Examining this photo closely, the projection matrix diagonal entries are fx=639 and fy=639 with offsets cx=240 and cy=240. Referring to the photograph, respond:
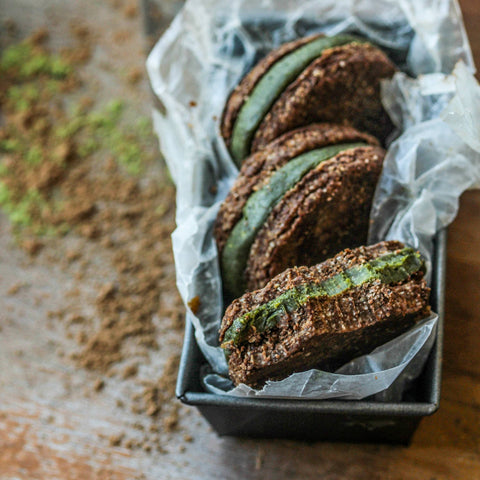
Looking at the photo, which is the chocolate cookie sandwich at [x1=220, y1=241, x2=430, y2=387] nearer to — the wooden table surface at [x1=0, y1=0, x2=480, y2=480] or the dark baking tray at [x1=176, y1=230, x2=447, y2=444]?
the dark baking tray at [x1=176, y1=230, x2=447, y2=444]

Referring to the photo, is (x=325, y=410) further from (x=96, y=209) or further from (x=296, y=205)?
(x=96, y=209)

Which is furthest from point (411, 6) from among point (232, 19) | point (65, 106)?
point (65, 106)

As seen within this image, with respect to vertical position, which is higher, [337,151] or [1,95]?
[1,95]

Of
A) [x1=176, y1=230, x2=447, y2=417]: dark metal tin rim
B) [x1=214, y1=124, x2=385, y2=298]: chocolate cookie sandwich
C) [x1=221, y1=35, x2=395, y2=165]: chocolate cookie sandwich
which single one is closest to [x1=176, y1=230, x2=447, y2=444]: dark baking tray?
[x1=176, y1=230, x2=447, y2=417]: dark metal tin rim

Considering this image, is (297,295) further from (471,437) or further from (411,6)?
(411,6)

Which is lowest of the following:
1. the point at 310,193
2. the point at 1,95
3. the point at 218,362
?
the point at 218,362

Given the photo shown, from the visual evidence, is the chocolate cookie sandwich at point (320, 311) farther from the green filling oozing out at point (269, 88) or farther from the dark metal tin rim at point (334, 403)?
the green filling oozing out at point (269, 88)

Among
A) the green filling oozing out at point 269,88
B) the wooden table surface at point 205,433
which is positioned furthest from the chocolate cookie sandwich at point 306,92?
the wooden table surface at point 205,433
